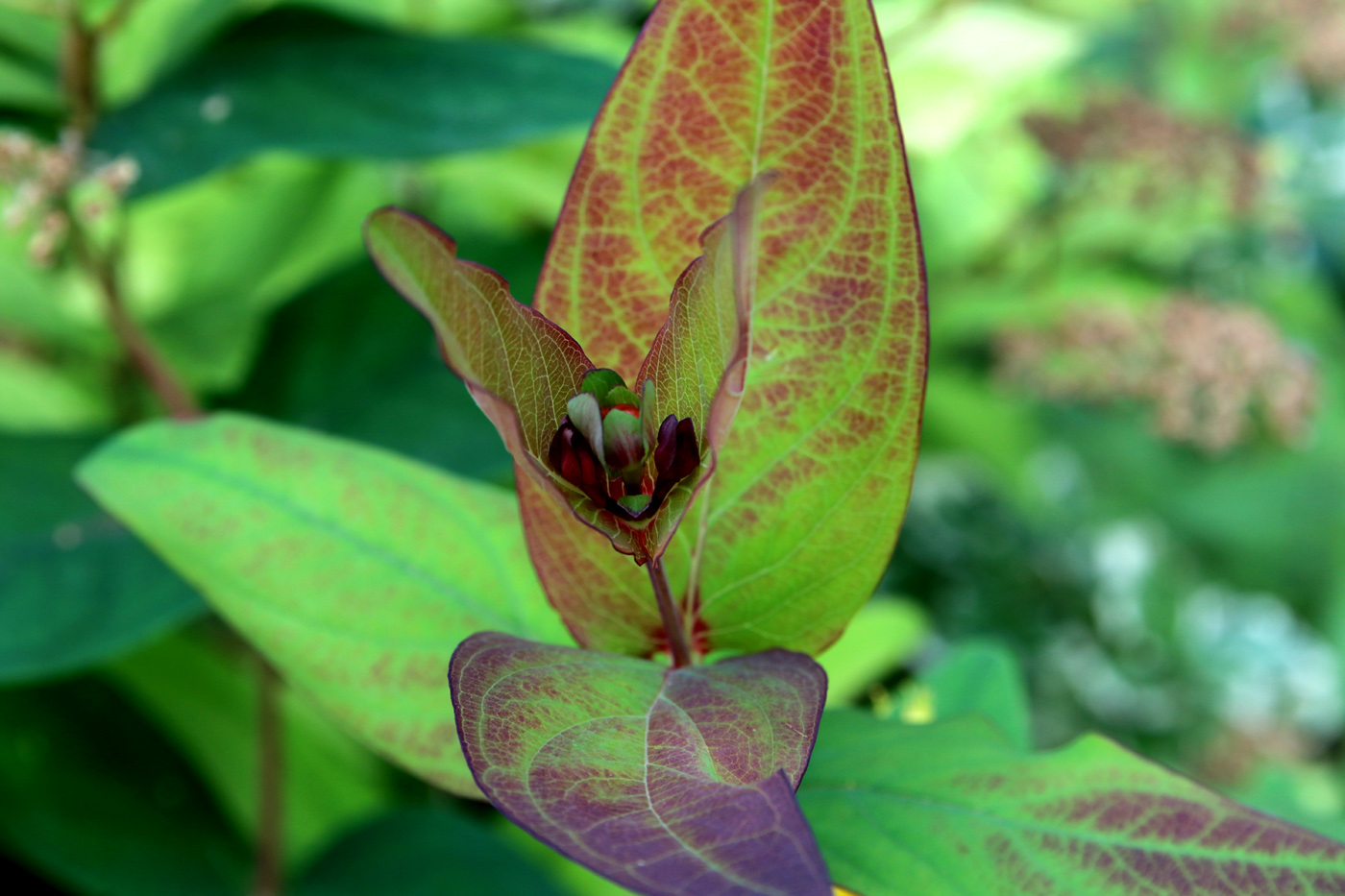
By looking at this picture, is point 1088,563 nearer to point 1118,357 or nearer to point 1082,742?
point 1118,357

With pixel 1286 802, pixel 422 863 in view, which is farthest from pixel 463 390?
pixel 1286 802

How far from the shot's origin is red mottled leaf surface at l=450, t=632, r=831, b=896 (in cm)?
14

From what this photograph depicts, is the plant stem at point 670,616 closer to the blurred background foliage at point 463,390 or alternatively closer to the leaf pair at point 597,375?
the leaf pair at point 597,375

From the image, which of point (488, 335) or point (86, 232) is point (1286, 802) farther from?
point (86, 232)

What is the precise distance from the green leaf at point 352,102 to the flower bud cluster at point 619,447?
0.18 m

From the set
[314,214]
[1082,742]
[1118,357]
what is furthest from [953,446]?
[1082,742]

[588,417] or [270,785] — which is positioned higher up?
[588,417]

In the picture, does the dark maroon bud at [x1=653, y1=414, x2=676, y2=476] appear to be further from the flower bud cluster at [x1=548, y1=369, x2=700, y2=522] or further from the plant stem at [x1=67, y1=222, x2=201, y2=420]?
the plant stem at [x1=67, y1=222, x2=201, y2=420]

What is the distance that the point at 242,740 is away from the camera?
0.46 metres

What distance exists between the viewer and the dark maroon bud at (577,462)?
0.56 feet

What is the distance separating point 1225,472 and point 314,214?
0.73 meters

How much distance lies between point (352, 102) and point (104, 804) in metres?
0.28

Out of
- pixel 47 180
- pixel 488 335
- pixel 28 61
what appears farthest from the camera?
pixel 28 61

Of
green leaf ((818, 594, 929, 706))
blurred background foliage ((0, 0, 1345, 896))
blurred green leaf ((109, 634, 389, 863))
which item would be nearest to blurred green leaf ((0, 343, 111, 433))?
blurred background foliage ((0, 0, 1345, 896))
